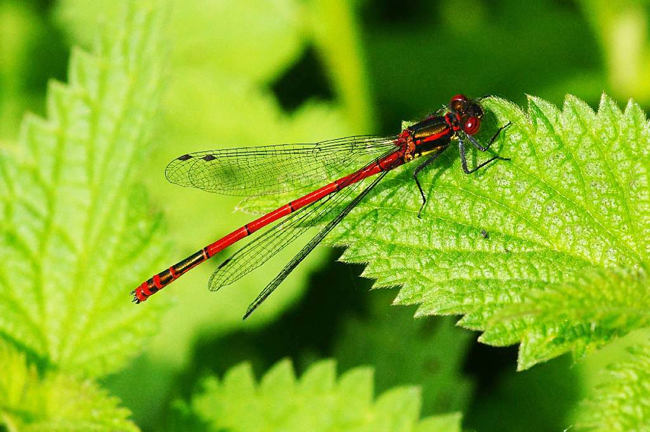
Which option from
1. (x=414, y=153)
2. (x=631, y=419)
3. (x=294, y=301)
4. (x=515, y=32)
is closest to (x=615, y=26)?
(x=515, y=32)

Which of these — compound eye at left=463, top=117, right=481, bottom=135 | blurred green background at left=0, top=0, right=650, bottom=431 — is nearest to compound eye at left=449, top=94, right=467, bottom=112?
compound eye at left=463, top=117, right=481, bottom=135

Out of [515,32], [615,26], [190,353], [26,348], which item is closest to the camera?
[26,348]

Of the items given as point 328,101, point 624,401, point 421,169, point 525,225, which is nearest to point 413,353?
point 421,169

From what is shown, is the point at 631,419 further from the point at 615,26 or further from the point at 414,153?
the point at 615,26

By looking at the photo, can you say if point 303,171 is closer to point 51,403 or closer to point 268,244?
point 268,244

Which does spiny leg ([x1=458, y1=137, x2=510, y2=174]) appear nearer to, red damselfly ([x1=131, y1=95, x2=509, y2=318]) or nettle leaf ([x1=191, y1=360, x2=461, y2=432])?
red damselfly ([x1=131, y1=95, x2=509, y2=318])
